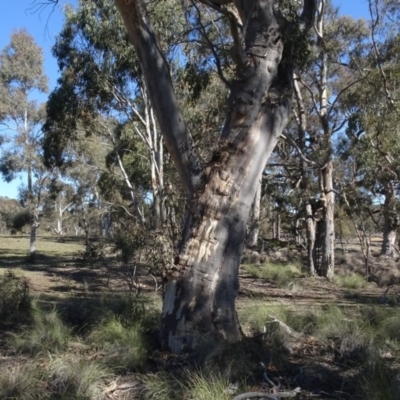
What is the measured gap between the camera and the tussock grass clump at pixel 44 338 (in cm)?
675

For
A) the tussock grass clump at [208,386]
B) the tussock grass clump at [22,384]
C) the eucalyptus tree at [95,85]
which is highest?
the eucalyptus tree at [95,85]

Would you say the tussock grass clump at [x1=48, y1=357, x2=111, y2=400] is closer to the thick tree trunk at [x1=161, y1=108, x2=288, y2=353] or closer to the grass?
the grass

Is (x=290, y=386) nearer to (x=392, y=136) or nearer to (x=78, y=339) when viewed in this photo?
(x=78, y=339)

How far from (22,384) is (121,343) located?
1.53 metres

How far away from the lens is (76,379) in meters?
5.57

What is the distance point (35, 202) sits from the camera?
26859 millimetres

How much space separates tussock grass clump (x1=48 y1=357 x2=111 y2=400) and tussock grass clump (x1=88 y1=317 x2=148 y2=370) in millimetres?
367

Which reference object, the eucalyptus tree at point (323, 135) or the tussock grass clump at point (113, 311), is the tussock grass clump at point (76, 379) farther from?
the eucalyptus tree at point (323, 135)

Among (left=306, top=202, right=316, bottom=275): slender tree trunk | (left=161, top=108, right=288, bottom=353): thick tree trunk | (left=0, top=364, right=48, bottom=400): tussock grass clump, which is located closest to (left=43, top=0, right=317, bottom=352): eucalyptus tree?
(left=161, top=108, right=288, bottom=353): thick tree trunk

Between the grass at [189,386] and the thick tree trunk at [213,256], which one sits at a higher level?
the thick tree trunk at [213,256]

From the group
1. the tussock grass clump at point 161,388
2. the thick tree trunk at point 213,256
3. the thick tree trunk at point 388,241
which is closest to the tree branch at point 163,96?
the thick tree trunk at point 213,256

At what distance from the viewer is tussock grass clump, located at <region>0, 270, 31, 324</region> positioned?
8.93 metres

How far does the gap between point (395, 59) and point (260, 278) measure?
7.81 m

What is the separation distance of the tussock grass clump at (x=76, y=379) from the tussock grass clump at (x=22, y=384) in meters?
0.12
